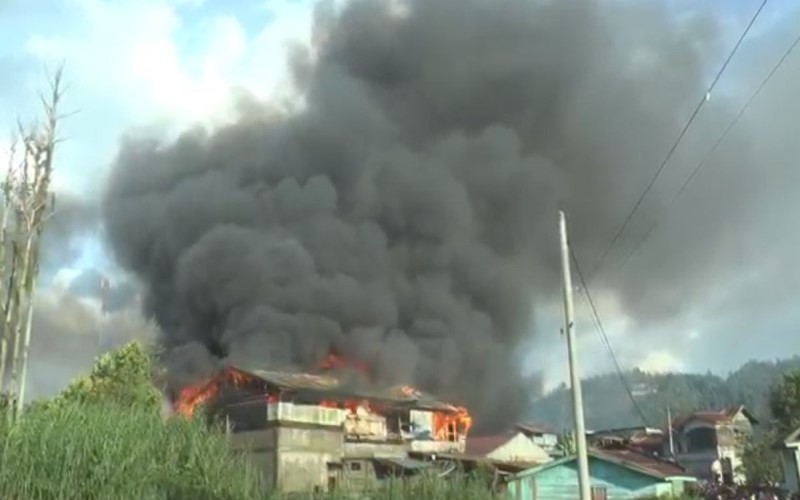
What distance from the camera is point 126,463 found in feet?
40.4

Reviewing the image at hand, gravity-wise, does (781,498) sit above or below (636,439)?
below

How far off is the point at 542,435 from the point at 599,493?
23.1 meters

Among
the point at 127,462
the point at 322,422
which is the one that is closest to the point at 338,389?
the point at 322,422

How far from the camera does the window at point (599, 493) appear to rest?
2255 centimetres

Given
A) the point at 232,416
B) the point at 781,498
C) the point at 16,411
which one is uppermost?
the point at 232,416

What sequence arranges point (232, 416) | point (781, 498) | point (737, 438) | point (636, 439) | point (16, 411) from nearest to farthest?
point (16, 411) → point (781, 498) → point (232, 416) → point (737, 438) → point (636, 439)

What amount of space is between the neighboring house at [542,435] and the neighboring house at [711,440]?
662cm

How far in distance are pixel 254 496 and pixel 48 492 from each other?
3.03 meters

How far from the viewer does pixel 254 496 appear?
12.8 meters

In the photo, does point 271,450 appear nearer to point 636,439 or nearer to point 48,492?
point 48,492

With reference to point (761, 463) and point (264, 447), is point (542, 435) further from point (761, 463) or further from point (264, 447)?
point (264, 447)

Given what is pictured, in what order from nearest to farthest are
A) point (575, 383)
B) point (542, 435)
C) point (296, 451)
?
point (575, 383), point (296, 451), point (542, 435)

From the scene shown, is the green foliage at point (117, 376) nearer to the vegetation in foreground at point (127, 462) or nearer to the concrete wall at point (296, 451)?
the concrete wall at point (296, 451)

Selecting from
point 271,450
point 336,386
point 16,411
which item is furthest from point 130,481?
point 336,386
